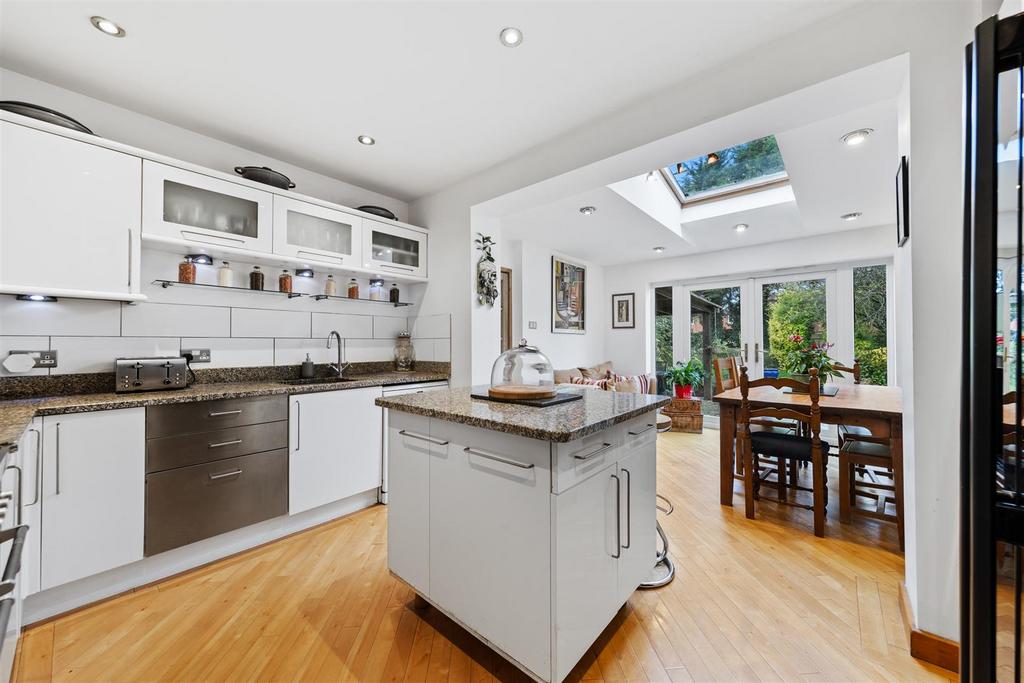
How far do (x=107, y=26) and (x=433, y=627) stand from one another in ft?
9.44

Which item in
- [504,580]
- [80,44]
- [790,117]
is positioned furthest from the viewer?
[790,117]

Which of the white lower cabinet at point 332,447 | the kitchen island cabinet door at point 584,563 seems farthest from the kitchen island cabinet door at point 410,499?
the white lower cabinet at point 332,447

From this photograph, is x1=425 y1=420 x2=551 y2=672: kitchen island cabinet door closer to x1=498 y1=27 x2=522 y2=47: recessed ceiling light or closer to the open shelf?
x1=498 y1=27 x2=522 y2=47: recessed ceiling light

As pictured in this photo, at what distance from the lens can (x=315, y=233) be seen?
2.80 m

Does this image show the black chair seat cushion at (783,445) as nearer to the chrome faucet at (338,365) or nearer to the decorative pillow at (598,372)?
the decorative pillow at (598,372)

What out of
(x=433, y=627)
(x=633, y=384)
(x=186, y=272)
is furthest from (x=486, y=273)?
(x=633, y=384)

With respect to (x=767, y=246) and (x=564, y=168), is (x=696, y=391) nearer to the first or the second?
(x=767, y=246)

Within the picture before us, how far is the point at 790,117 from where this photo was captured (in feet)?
6.32

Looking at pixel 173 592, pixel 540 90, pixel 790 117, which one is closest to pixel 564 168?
pixel 540 90

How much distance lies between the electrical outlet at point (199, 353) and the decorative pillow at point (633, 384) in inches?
162

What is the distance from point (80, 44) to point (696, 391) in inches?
243

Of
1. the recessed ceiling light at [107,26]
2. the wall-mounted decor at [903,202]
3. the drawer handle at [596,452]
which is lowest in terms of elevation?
the drawer handle at [596,452]

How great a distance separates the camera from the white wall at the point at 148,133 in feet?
6.61

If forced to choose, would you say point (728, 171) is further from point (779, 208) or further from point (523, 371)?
point (523, 371)
